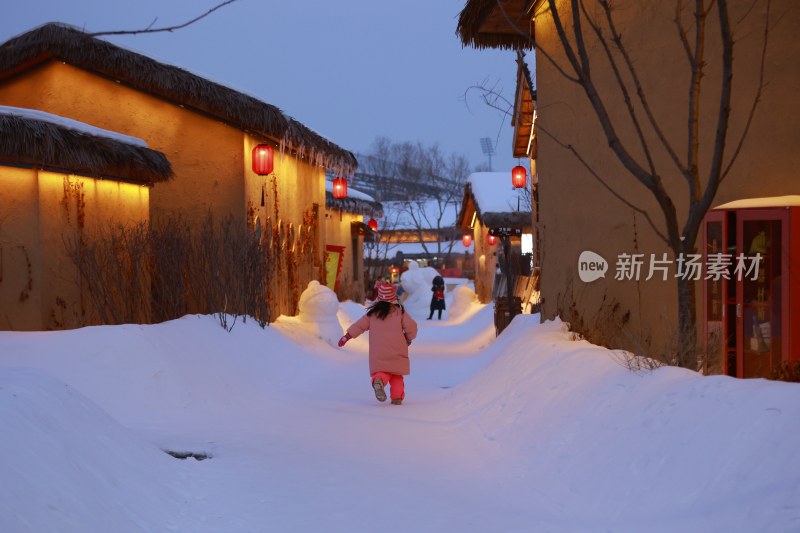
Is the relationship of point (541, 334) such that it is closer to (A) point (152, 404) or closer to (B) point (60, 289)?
(A) point (152, 404)

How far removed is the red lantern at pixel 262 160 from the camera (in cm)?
1530

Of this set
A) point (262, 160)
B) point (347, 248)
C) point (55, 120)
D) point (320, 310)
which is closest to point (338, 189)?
point (347, 248)

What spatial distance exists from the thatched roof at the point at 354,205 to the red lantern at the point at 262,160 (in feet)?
33.1

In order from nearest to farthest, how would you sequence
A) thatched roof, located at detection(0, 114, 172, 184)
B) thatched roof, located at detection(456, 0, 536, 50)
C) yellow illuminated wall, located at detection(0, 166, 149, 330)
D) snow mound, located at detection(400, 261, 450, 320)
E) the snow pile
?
thatched roof, located at detection(0, 114, 172, 184), yellow illuminated wall, located at detection(0, 166, 149, 330), thatched roof, located at detection(456, 0, 536, 50), the snow pile, snow mound, located at detection(400, 261, 450, 320)

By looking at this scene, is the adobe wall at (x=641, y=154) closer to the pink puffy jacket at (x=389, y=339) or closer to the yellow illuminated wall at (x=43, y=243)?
the pink puffy jacket at (x=389, y=339)

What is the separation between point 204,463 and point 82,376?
8.63 ft

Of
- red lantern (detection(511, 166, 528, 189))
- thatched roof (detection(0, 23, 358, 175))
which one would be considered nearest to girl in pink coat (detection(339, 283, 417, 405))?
thatched roof (detection(0, 23, 358, 175))

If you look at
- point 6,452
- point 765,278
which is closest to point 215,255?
point 765,278

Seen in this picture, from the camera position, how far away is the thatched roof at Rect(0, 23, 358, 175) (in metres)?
13.9

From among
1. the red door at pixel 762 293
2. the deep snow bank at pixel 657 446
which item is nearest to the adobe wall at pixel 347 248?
the red door at pixel 762 293

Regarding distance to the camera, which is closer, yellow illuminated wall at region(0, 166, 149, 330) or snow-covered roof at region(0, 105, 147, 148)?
snow-covered roof at region(0, 105, 147, 148)

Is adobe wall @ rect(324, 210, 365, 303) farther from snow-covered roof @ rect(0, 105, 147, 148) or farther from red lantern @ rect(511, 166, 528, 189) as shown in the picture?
snow-covered roof @ rect(0, 105, 147, 148)

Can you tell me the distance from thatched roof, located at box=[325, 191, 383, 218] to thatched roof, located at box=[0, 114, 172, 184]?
13243mm

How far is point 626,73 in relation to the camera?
9.43 m
